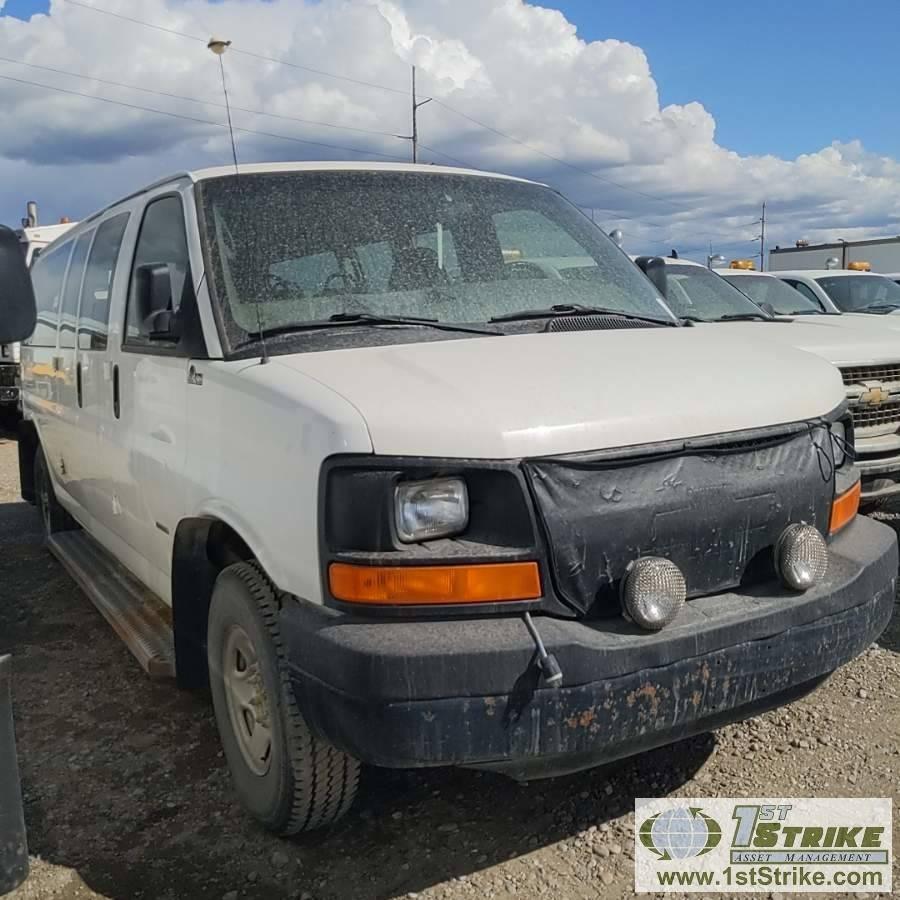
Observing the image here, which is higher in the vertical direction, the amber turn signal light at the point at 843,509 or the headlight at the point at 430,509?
the headlight at the point at 430,509

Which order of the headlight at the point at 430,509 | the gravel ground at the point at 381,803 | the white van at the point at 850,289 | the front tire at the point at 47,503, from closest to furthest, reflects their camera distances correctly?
the headlight at the point at 430,509
the gravel ground at the point at 381,803
the front tire at the point at 47,503
the white van at the point at 850,289

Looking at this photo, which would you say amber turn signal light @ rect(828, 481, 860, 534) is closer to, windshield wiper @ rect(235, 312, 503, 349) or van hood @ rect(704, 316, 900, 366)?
windshield wiper @ rect(235, 312, 503, 349)

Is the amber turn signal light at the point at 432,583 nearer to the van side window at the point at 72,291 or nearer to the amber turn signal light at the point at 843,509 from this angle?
the amber turn signal light at the point at 843,509

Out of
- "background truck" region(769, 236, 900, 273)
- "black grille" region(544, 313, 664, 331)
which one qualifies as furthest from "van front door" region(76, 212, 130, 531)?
"background truck" region(769, 236, 900, 273)

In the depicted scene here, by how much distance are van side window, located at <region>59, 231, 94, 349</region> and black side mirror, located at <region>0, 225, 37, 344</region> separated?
8.06ft

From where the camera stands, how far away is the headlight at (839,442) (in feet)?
9.96

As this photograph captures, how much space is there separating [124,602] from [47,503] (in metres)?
2.36

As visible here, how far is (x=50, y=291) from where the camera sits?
5723mm

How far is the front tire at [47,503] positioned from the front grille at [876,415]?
193 inches

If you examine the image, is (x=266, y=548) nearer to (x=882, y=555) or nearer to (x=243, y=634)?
(x=243, y=634)


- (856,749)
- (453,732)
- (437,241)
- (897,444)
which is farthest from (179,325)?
(897,444)

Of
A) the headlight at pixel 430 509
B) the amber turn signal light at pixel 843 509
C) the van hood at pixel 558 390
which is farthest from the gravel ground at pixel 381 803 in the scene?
the van hood at pixel 558 390

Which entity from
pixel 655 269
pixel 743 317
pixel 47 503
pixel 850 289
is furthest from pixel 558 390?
pixel 850 289

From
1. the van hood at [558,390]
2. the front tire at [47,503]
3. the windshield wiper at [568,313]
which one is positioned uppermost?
the windshield wiper at [568,313]
